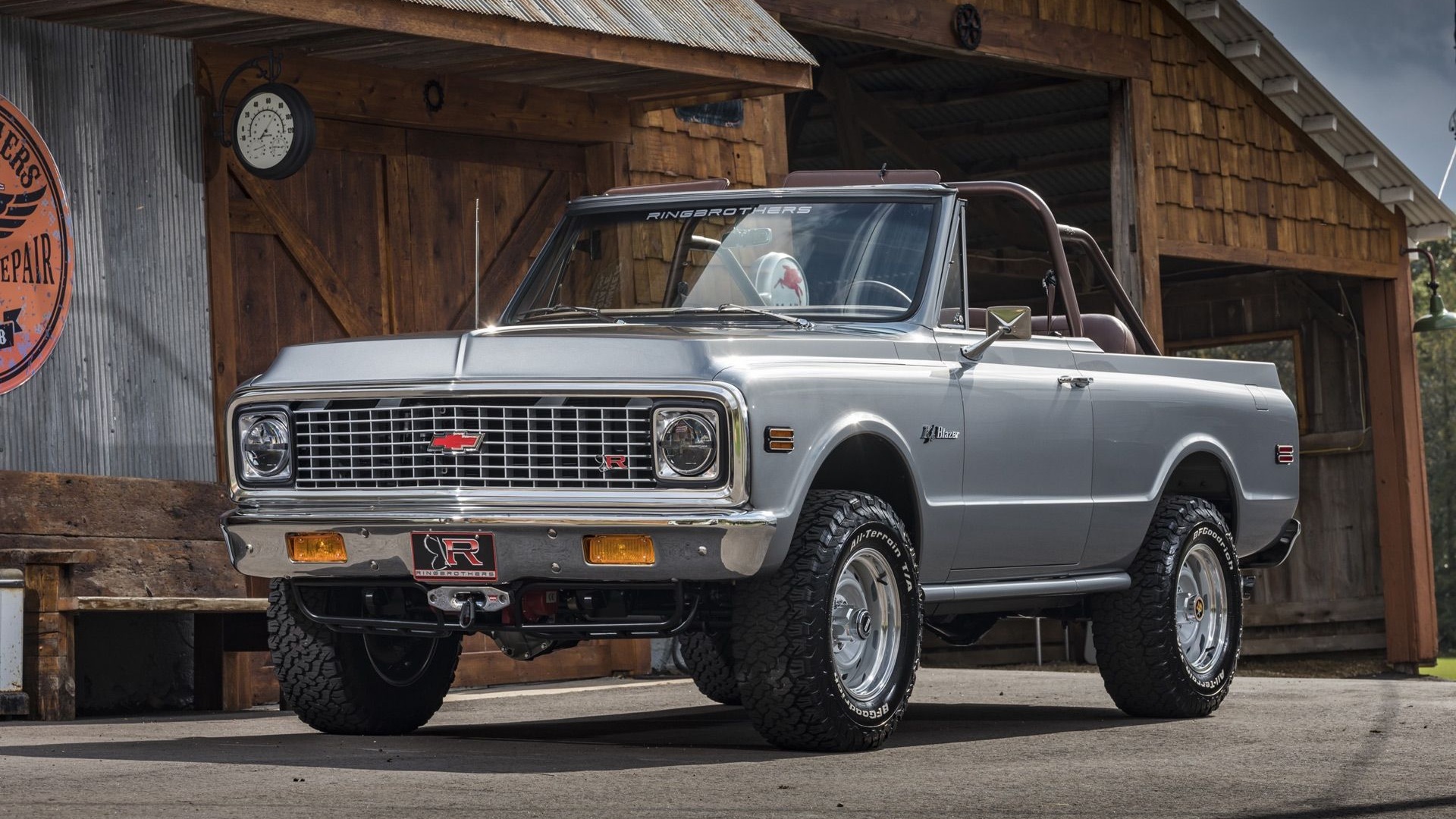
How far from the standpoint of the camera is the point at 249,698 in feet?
33.8

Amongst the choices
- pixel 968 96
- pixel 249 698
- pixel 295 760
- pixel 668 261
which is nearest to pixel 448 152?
pixel 249 698

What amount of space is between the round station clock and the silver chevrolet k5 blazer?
2.28m

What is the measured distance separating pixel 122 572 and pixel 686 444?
435cm

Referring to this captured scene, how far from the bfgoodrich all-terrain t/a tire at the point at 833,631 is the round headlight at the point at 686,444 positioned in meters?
0.42

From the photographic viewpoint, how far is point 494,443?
22.2 feet

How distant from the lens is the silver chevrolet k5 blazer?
6.62 metres

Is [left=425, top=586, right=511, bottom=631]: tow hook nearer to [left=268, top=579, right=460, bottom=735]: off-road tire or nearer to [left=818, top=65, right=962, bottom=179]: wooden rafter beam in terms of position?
[left=268, top=579, right=460, bottom=735]: off-road tire

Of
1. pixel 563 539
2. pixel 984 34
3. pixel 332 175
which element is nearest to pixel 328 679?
pixel 563 539

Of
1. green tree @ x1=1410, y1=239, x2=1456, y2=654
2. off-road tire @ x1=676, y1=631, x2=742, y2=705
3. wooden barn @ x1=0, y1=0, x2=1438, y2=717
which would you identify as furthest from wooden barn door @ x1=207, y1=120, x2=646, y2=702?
green tree @ x1=1410, y1=239, x2=1456, y2=654

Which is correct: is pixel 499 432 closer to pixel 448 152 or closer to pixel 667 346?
pixel 667 346

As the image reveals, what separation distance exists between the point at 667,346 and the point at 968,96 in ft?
47.3

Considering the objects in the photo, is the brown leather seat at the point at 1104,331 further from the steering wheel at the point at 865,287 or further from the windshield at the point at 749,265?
the steering wheel at the point at 865,287

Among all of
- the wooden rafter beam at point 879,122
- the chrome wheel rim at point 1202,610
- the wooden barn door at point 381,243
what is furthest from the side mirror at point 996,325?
the wooden rafter beam at point 879,122

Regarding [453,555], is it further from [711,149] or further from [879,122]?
[879,122]
